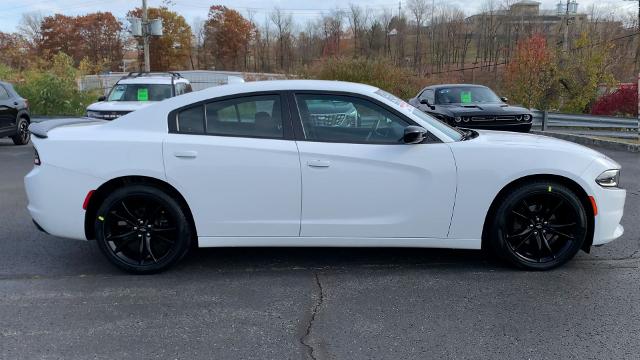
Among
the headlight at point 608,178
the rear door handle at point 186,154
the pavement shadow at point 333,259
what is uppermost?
the rear door handle at point 186,154

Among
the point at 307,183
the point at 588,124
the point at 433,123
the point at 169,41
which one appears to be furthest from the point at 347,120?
the point at 169,41

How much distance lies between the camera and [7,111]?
1244 cm

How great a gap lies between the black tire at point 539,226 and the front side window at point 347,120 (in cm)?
106

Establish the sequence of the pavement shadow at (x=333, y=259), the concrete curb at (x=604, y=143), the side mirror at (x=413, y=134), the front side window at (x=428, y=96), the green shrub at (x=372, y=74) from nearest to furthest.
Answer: the side mirror at (x=413, y=134) → the pavement shadow at (x=333, y=259) → the concrete curb at (x=604, y=143) → the front side window at (x=428, y=96) → the green shrub at (x=372, y=74)

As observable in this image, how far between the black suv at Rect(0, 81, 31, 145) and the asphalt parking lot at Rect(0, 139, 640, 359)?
8.79m

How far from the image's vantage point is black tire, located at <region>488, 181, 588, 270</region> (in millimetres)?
4148

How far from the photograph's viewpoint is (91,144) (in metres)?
4.17

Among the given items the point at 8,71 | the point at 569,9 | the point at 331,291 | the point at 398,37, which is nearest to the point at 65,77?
the point at 8,71

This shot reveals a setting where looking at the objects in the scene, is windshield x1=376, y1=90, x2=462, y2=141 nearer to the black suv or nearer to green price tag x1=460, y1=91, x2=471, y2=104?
green price tag x1=460, y1=91, x2=471, y2=104

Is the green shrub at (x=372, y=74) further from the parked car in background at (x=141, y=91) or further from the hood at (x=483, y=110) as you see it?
the parked car in background at (x=141, y=91)

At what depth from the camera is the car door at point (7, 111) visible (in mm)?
12312

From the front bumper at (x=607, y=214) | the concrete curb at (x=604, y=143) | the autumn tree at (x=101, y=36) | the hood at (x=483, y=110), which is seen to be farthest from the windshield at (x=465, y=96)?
the autumn tree at (x=101, y=36)

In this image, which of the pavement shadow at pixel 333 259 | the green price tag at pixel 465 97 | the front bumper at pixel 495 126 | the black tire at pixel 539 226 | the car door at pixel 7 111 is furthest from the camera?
the green price tag at pixel 465 97

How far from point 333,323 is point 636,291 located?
7.57 ft
